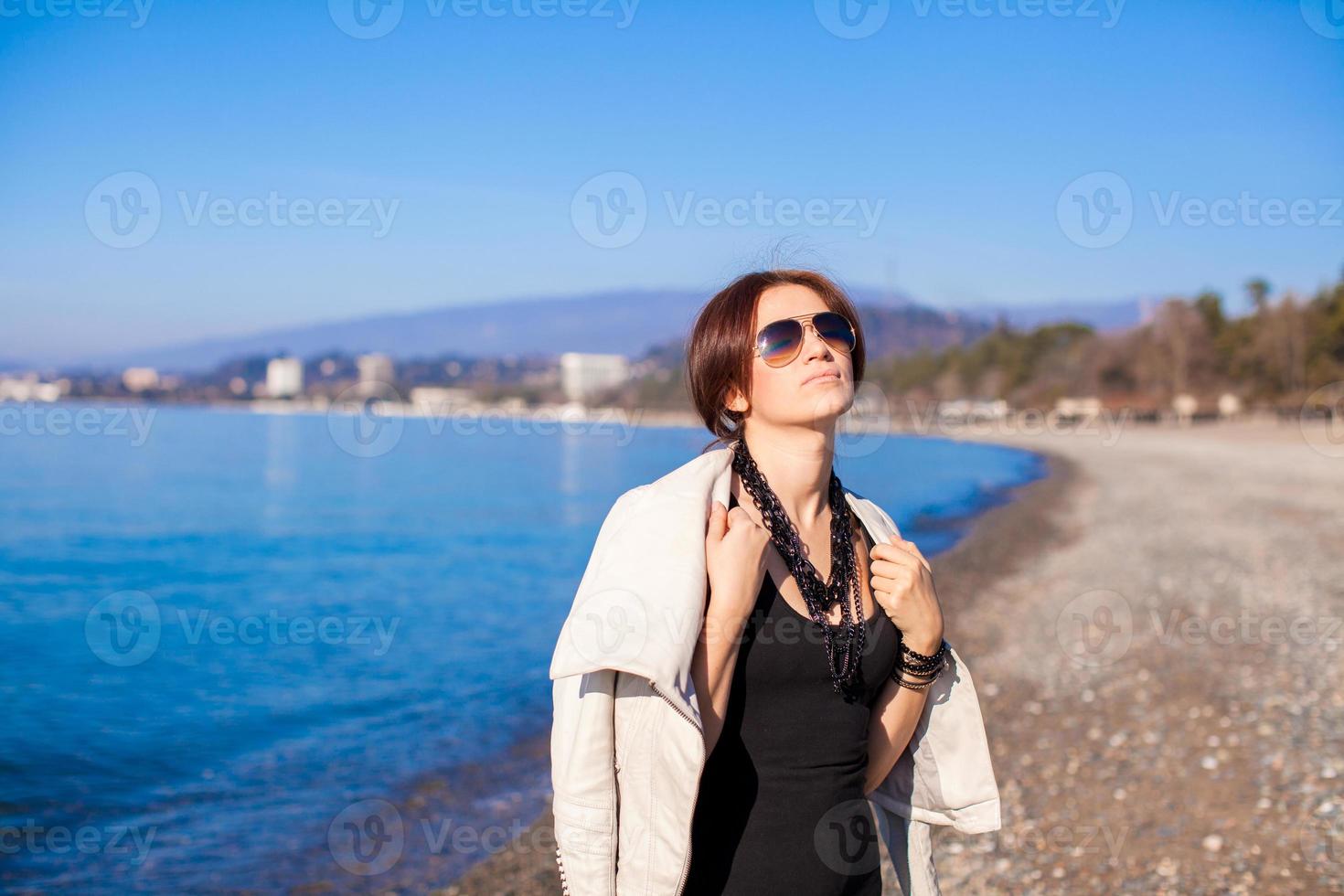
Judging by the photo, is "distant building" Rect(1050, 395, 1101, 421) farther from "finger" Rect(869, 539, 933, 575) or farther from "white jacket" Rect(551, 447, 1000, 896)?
"white jacket" Rect(551, 447, 1000, 896)

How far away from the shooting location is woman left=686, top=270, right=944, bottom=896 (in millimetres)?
2178

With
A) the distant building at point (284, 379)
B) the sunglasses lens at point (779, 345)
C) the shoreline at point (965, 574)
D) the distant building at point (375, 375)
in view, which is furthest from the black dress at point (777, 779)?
the distant building at point (284, 379)

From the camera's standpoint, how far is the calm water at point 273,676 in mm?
7703

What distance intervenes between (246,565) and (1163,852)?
80.1ft

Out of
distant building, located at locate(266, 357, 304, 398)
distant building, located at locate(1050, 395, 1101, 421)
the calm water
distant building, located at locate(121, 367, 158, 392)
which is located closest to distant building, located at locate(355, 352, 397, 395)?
distant building, located at locate(266, 357, 304, 398)

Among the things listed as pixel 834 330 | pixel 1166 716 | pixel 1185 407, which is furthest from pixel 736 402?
pixel 1185 407

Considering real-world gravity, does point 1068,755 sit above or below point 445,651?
above

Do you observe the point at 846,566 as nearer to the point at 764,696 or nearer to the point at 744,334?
the point at 764,696

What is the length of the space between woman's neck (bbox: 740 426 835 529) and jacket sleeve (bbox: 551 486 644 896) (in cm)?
63

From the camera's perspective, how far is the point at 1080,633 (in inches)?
478

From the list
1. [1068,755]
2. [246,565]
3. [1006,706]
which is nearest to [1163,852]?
[1068,755]

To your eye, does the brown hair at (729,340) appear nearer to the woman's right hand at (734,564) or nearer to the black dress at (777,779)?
the woman's right hand at (734,564)

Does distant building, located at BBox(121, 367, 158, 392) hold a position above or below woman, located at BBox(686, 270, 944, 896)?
above

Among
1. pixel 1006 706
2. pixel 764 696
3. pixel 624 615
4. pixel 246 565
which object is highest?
pixel 624 615
